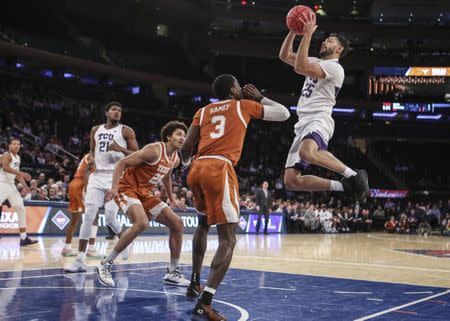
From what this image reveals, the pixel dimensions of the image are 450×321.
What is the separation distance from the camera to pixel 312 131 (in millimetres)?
5938

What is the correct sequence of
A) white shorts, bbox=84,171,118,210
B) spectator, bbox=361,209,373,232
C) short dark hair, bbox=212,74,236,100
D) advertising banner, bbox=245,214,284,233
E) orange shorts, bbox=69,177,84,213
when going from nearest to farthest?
short dark hair, bbox=212,74,236,100 < white shorts, bbox=84,171,118,210 < orange shorts, bbox=69,177,84,213 < advertising banner, bbox=245,214,284,233 < spectator, bbox=361,209,373,232

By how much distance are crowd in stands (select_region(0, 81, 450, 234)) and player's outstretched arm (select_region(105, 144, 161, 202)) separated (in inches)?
334

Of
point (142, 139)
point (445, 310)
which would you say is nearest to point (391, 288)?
point (445, 310)

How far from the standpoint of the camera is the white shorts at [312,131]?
234 inches

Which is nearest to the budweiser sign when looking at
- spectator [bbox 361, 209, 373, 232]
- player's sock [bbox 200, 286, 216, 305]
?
spectator [bbox 361, 209, 373, 232]

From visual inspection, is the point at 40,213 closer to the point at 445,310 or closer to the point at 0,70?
the point at 445,310

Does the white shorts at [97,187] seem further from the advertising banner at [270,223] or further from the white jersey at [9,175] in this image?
the advertising banner at [270,223]

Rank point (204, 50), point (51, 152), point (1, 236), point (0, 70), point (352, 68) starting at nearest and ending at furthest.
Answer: point (1, 236)
point (51, 152)
point (0, 70)
point (204, 50)
point (352, 68)

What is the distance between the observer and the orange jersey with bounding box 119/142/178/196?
22.0ft

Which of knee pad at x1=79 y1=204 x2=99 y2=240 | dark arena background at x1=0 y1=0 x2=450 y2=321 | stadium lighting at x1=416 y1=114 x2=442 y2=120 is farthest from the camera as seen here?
stadium lighting at x1=416 y1=114 x2=442 y2=120

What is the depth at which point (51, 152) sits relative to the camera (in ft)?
63.0

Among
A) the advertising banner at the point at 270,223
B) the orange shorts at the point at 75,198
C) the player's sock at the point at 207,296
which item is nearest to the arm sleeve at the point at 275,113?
the player's sock at the point at 207,296

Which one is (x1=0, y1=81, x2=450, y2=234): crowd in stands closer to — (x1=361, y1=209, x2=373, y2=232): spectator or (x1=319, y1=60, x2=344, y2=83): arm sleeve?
(x1=361, y1=209, x2=373, y2=232): spectator

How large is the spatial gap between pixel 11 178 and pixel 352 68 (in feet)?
97.4
